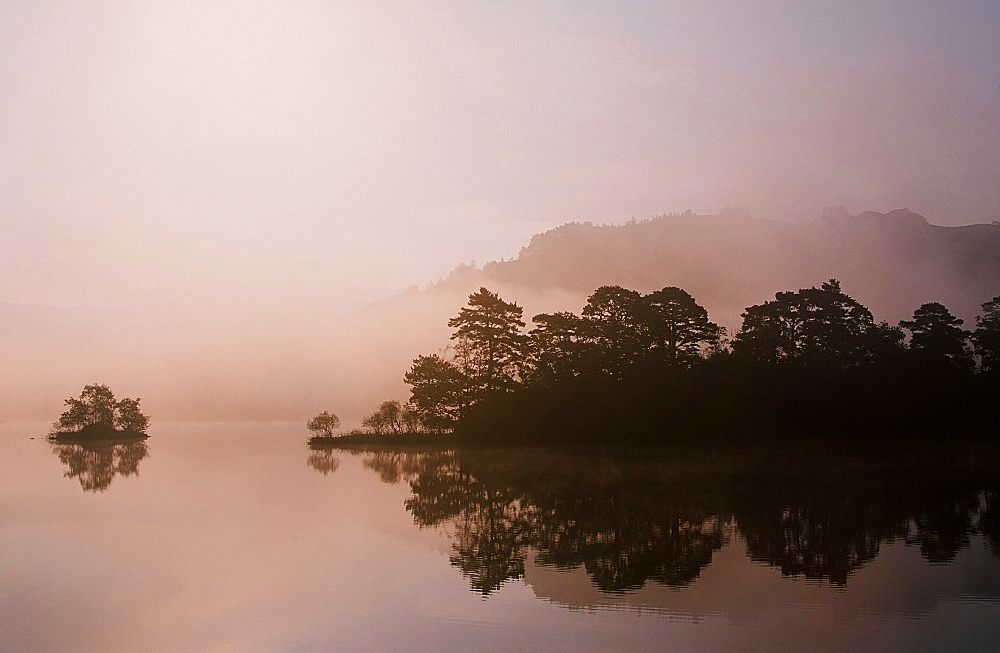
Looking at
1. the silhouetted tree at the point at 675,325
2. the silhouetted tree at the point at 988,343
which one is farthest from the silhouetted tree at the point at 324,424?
the silhouetted tree at the point at 988,343

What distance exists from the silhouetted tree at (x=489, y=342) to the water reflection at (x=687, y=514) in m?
20.1

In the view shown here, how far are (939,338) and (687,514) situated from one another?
41563mm

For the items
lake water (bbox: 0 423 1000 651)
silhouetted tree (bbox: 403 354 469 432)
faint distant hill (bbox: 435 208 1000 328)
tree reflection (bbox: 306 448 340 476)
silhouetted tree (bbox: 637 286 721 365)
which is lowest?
lake water (bbox: 0 423 1000 651)

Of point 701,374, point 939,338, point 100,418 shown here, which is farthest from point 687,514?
point 100,418

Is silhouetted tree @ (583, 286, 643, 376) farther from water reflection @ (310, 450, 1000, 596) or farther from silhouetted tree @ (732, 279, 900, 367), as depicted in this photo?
water reflection @ (310, 450, 1000, 596)

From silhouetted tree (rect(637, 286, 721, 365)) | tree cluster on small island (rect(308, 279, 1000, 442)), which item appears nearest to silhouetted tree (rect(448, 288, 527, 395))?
tree cluster on small island (rect(308, 279, 1000, 442))

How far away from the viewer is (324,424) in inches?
2473

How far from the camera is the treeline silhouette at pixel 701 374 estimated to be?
48.7 metres

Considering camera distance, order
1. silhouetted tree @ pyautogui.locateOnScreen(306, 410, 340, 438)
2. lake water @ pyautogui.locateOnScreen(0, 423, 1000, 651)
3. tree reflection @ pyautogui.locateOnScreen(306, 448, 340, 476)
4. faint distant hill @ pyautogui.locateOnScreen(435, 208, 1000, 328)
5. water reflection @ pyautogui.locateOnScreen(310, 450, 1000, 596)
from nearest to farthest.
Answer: lake water @ pyautogui.locateOnScreen(0, 423, 1000, 651), water reflection @ pyautogui.locateOnScreen(310, 450, 1000, 596), tree reflection @ pyautogui.locateOnScreen(306, 448, 340, 476), silhouetted tree @ pyautogui.locateOnScreen(306, 410, 340, 438), faint distant hill @ pyautogui.locateOnScreen(435, 208, 1000, 328)

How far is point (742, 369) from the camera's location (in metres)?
51.5

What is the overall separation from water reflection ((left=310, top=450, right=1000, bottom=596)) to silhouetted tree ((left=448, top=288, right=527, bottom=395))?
20.1 metres

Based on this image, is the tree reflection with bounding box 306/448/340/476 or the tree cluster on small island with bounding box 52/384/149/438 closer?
the tree reflection with bounding box 306/448/340/476

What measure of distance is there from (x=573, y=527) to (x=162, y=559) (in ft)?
32.3

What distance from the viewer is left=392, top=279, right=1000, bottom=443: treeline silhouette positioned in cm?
4869
